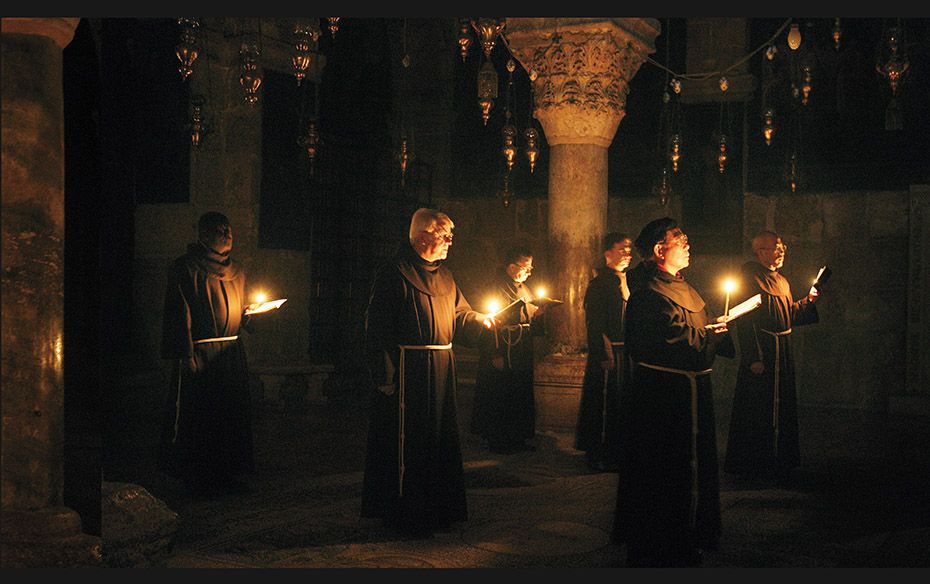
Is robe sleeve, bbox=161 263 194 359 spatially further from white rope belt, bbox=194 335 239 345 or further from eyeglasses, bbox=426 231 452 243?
eyeglasses, bbox=426 231 452 243

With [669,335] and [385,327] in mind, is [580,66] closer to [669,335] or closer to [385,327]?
[385,327]

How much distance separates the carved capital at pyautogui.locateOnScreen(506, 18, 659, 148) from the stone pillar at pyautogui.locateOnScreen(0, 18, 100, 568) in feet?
19.0

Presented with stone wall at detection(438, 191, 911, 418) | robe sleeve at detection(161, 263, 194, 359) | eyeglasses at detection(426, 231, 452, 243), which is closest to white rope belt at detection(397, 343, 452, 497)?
eyeglasses at detection(426, 231, 452, 243)

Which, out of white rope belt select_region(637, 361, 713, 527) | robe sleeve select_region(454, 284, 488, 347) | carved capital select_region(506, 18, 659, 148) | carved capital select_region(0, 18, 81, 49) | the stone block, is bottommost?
the stone block

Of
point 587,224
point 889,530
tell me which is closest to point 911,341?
point 587,224

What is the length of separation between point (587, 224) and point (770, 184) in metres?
3.58

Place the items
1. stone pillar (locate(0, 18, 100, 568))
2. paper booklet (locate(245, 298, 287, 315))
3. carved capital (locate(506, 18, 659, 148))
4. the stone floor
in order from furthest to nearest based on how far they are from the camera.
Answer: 1. carved capital (locate(506, 18, 659, 148))
2. paper booklet (locate(245, 298, 287, 315))
3. the stone floor
4. stone pillar (locate(0, 18, 100, 568))

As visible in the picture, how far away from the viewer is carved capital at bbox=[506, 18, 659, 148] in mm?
9352

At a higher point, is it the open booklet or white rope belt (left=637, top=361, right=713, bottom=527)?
the open booklet

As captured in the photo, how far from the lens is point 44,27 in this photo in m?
4.32

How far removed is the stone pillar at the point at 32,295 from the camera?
4273 mm

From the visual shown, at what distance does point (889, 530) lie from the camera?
19.2 feet

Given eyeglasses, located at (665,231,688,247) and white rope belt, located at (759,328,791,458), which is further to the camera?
white rope belt, located at (759,328,791,458)

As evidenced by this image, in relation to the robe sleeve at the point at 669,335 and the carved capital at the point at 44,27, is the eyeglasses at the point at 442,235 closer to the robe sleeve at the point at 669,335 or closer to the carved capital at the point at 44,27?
the robe sleeve at the point at 669,335
